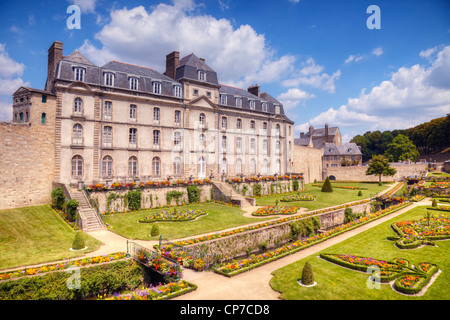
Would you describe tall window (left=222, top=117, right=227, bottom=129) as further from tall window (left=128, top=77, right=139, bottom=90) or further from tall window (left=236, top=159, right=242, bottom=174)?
tall window (left=128, top=77, right=139, bottom=90)

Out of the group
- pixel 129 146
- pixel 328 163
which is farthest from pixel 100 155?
pixel 328 163

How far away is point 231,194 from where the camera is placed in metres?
32.6

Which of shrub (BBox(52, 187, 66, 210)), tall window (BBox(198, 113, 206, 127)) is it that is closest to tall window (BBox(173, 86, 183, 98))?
tall window (BBox(198, 113, 206, 127))

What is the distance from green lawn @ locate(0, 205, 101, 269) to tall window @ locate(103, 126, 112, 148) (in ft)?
27.4

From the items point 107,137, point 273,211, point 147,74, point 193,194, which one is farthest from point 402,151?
point 107,137

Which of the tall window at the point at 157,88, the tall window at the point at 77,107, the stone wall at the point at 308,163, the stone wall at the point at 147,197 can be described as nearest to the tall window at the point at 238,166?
the stone wall at the point at 147,197

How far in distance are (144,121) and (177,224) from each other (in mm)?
14254

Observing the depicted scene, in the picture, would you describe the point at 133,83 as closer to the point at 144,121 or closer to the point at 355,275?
the point at 144,121

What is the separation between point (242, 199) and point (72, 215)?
54.7 ft

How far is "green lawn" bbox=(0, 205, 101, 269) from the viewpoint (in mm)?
15148

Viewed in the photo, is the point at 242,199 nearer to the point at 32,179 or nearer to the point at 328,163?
the point at 32,179

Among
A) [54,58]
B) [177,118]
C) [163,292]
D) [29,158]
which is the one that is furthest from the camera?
[177,118]

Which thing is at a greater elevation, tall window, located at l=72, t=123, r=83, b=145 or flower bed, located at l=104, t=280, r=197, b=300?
tall window, located at l=72, t=123, r=83, b=145

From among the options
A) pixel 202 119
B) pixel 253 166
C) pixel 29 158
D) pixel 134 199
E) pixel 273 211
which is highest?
pixel 202 119
